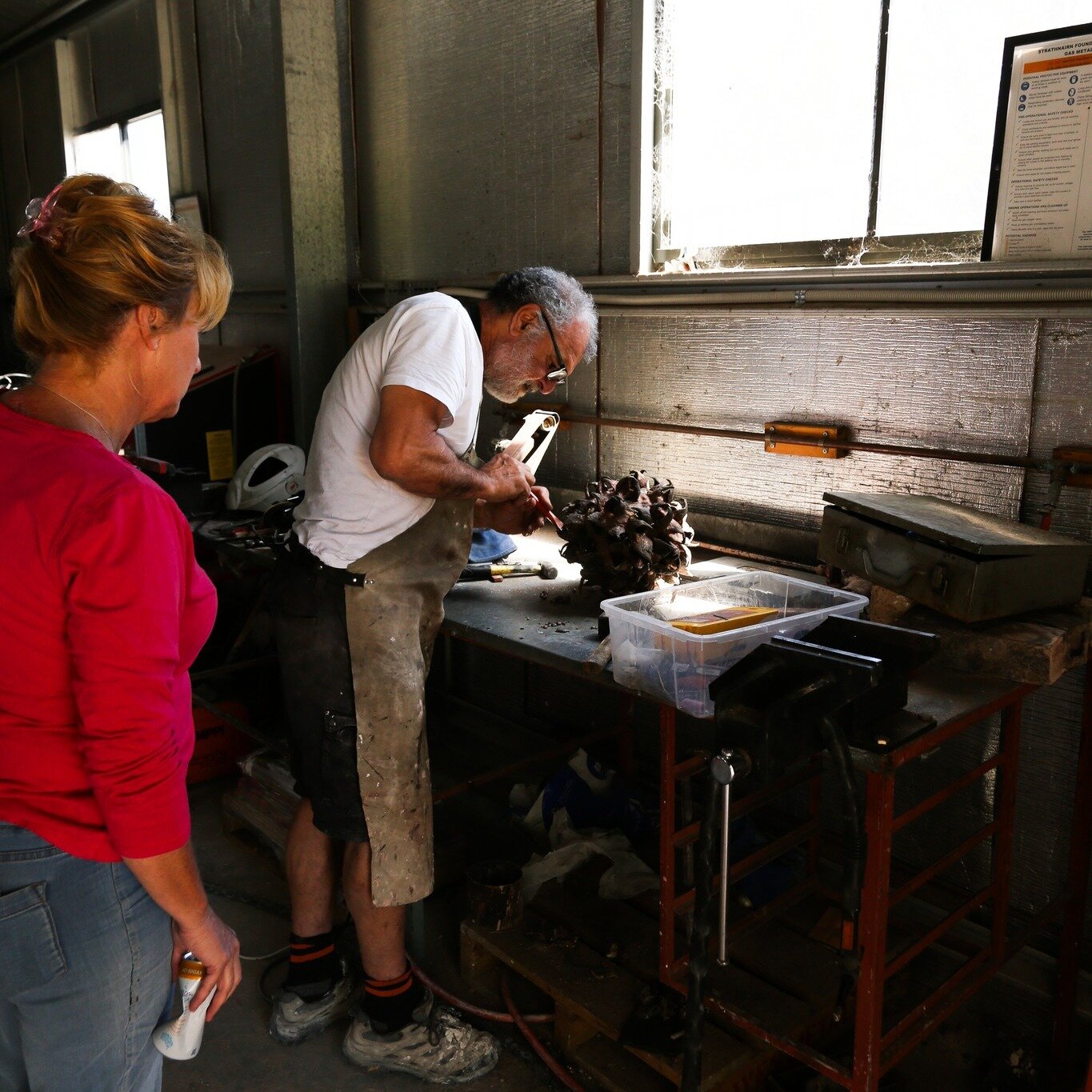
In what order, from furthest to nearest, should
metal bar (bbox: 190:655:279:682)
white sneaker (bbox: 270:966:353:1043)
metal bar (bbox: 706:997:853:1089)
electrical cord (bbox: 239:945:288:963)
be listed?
1. metal bar (bbox: 190:655:279:682)
2. electrical cord (bbox: 239:945:288:963)
3. white sneaker (bbox: 270:966:353:1043)
4. metal bar (bbox: 706:997:853:1089)

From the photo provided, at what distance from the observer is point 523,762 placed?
8.98 ft

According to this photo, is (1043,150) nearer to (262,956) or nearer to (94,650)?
(94,650)

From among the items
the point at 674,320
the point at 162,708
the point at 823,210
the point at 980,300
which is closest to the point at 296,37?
the point at 674,320

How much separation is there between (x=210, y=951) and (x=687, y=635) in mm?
901

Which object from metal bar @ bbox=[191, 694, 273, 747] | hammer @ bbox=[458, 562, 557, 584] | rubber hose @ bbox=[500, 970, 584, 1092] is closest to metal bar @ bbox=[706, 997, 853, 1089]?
rubber hose @ bbox=[500, 970, 584, 1092]

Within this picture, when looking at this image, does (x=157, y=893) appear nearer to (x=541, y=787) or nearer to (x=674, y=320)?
(x=541, y=787)

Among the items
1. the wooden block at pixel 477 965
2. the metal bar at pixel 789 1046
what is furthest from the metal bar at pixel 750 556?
the wooden block at pixel 477 965

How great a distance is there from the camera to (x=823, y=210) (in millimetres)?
2611

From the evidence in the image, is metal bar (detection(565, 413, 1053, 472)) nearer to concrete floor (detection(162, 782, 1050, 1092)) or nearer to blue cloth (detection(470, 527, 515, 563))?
blue cloth (detection(470, 527, 515, 563))

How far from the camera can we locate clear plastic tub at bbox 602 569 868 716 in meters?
1.71

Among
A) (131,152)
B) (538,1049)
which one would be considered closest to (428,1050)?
(538,1049)

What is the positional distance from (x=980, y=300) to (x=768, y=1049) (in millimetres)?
1725

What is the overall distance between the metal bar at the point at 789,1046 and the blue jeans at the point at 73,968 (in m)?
1.10

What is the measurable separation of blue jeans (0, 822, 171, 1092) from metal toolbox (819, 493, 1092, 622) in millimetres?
1408
